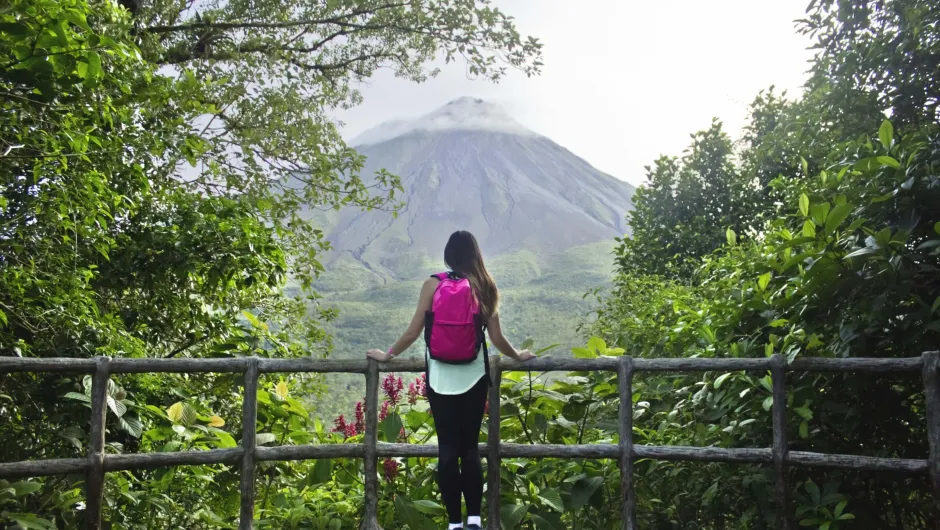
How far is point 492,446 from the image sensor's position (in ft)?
12.1

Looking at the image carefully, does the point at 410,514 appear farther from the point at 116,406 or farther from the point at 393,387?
the point at 116,406

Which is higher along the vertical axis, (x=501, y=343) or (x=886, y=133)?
(x=886, y=133)

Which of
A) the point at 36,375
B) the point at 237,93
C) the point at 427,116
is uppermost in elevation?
the point at 427,116

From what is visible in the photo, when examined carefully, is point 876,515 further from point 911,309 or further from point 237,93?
point 237,93

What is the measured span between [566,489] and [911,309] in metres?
1.83

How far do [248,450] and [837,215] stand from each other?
9.85ft

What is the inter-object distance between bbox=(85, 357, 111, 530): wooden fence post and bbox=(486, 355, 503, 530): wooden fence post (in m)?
1.85

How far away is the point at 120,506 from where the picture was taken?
3.65 metres

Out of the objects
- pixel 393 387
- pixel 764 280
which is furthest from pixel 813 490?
pixel 393 387

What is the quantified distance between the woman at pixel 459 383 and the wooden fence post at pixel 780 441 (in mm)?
1312

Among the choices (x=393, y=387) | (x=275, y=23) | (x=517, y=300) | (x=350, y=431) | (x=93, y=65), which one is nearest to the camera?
(x=93, y=65)

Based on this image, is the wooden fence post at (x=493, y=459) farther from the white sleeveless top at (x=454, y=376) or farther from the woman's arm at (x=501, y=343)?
the white sleeveless top at (x=454, y=376)

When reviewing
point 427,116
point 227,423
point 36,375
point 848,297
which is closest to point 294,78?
point 227,423

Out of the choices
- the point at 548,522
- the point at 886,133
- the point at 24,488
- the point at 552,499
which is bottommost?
the point at 548,522
